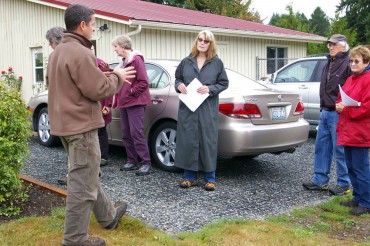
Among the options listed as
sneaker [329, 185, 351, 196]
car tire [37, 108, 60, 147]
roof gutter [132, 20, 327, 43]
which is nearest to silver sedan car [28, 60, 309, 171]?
sneaker [329, 185, 351, 196]

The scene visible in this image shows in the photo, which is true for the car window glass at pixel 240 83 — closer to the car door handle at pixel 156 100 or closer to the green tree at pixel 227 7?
the car door handle at pixel 156 100

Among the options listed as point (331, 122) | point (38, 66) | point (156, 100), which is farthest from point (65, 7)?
point (331, 122)

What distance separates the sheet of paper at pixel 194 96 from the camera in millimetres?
5391

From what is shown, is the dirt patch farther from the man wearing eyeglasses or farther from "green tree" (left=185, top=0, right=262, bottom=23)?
"green tree" (left=185, top=0, right=262, bottom=23)

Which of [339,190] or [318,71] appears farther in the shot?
[318,71]

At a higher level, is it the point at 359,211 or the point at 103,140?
the point at 103,140

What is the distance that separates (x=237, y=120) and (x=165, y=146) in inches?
47.0

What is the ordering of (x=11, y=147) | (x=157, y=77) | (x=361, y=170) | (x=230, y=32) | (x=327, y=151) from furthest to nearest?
(x=230, y=32) < (x=157, y=77) < (x=327, y=151) < (x=361, y=170) < (x=11, y=147)

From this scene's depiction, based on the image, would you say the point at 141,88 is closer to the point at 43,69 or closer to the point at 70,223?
the point at 70,223

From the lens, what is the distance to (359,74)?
4.83 meters

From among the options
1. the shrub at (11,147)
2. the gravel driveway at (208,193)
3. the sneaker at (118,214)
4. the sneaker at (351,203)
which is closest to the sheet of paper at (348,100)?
the sneaker at (351,203)

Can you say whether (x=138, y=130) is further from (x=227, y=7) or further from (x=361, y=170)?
(x=227, y=7)

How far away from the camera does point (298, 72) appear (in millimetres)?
9930

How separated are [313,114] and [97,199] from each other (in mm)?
6490
